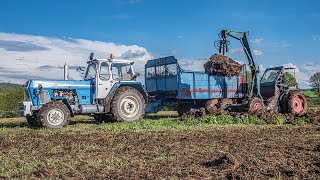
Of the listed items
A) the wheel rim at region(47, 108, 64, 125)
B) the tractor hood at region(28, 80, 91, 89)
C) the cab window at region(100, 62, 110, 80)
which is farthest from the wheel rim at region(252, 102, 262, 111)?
the wheel rim at region(47, 108, 64, 125)

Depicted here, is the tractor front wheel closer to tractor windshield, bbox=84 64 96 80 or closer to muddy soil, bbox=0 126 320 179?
tractor windshield, bbox=84 64 96 80

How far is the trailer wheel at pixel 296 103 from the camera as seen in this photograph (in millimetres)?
16750

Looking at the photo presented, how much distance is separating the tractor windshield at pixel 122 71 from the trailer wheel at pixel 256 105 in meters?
5.04

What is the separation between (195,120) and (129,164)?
7471 mm

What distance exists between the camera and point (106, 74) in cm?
1434

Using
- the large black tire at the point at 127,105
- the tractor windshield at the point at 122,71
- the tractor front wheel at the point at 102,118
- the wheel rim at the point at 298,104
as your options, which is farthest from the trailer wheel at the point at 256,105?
A: the tractor front wheel at the point at 102,118

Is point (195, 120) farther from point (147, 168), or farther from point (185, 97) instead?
point (147, 168)

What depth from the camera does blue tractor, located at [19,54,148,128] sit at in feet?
42.3

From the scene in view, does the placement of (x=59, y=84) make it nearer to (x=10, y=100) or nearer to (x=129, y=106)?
(x=129, y=106)

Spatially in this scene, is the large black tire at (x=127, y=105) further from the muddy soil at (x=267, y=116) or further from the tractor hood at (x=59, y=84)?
the muddy soil at (x=267, y=116)

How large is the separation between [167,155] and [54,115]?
6848mm

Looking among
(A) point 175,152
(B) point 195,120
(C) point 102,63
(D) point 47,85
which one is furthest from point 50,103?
(A) point 175,152

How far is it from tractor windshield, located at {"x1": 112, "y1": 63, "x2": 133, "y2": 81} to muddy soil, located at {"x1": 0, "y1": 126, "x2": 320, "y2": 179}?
4.57 metres

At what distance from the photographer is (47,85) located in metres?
13.5
